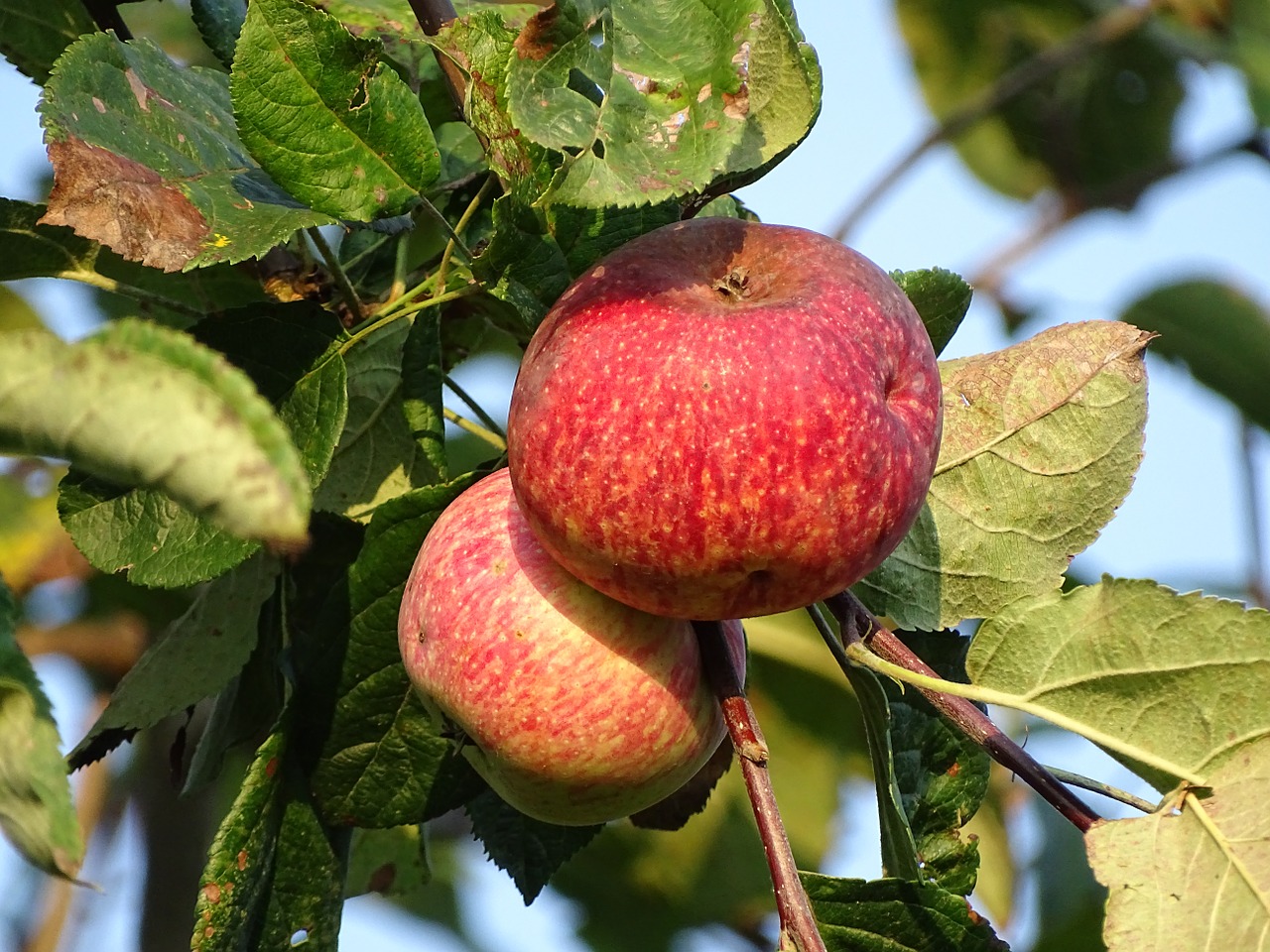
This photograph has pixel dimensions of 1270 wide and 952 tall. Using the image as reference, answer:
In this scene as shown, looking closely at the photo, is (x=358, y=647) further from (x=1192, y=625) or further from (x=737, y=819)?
(x=737, y=819)

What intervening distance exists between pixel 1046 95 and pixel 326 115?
299 centimetres

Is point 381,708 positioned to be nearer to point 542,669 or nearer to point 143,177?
point 542,669

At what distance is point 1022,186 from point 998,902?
6.87 feet

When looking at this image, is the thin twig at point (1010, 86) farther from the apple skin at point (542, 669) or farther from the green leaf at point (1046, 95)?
the apple skin at point (542, 669)

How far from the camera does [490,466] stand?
141cm

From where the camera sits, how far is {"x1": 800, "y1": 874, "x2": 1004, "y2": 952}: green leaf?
4.08ft

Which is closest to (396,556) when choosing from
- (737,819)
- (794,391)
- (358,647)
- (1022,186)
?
(358,647)

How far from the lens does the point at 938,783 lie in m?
1.42

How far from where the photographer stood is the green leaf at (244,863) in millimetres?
1234

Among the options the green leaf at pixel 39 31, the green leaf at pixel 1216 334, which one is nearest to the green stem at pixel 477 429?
the green leaf at pixel 39 31

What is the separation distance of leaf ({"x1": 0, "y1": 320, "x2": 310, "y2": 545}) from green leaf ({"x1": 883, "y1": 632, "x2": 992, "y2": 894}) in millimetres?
878

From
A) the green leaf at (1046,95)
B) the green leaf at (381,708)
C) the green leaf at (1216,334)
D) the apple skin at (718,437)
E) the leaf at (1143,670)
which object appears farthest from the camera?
the green leaf at (1046,95)

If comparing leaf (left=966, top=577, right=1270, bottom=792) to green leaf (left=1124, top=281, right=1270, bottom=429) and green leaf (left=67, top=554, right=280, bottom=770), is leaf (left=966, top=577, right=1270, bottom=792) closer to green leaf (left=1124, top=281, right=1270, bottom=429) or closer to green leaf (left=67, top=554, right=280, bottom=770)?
green leaf (left=67, top=554, right=280, bottom=770)

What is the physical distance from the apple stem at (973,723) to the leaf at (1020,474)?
12 cm
